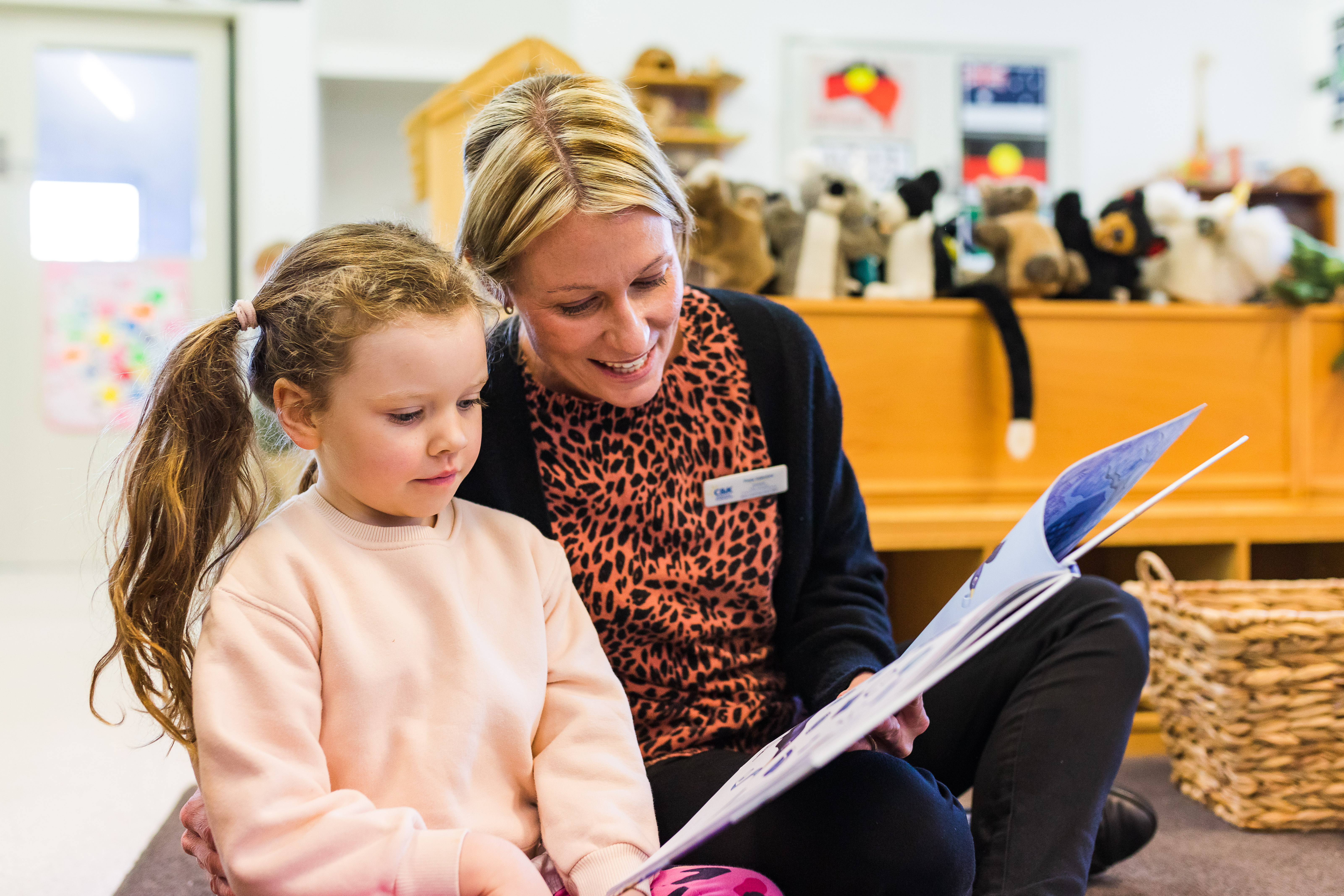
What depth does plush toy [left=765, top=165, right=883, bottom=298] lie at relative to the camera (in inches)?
71.7

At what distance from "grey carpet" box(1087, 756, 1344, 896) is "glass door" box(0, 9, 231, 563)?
3.41 meters

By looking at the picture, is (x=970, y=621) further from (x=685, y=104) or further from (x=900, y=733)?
(x=685, y=104)

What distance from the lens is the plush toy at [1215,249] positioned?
187 cm

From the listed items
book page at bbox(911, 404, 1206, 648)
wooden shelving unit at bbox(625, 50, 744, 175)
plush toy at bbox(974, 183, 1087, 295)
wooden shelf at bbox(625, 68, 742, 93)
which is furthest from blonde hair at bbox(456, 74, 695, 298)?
wooden shelf at bbox(625, 68, 742, 93)

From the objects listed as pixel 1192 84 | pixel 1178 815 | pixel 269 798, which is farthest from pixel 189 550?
pixel 1192 84

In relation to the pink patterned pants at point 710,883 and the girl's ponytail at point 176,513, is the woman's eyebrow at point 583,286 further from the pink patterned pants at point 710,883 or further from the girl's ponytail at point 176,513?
the pink patterned pants at point 710,883

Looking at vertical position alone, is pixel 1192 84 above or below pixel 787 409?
above

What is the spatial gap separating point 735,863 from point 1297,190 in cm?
468

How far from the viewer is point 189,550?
791mm

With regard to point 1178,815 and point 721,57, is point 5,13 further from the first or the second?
point 1178,815

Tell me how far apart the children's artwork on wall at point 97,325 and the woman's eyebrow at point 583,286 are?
10.5 ft

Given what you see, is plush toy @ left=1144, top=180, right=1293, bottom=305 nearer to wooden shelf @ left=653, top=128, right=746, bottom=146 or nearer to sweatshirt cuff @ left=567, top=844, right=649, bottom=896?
sweatshirt cuff @ left=567, top=844, right=649, bottom=896

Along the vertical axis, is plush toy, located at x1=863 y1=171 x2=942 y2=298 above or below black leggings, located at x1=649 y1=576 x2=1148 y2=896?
above

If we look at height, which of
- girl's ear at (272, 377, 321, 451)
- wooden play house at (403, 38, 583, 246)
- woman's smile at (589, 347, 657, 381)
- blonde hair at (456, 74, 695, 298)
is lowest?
girl's ear at (272, 377, 321, 451)
